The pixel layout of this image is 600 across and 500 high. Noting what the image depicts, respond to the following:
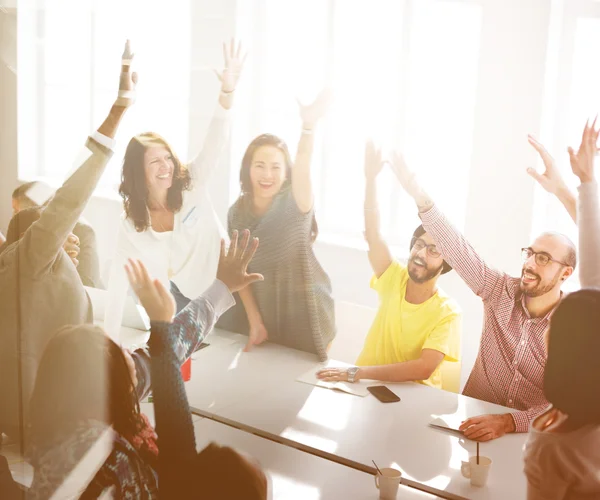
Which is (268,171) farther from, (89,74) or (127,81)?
(89,74)

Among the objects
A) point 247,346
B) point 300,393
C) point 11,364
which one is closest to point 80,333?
point 11,364

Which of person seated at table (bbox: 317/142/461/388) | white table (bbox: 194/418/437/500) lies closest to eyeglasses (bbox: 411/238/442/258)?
person seated at table (bbox: 317/142/461/388)

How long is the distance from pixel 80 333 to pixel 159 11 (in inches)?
49.9

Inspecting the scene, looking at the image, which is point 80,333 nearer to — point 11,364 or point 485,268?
point 11,364

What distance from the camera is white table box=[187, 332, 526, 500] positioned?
1.97 metres

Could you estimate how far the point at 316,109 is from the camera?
2.22m

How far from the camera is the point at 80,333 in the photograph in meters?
2.82

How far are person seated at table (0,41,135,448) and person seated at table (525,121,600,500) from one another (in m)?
1.67

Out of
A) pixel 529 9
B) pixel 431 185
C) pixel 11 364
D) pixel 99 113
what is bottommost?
pixel 11 364

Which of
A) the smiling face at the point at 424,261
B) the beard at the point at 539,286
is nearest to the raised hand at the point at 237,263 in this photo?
the smiling face at the point at 424,261

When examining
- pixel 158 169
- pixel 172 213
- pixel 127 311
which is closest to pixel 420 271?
pixel 172 213

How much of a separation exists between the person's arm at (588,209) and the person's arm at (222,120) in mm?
1091

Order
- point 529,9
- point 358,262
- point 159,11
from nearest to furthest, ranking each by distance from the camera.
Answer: point 529,9 < point 358,262 < point 159,11

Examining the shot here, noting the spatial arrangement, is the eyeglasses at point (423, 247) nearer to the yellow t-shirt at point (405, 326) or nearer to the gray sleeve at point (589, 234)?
the yellow t-shirt at point (405, 326)
